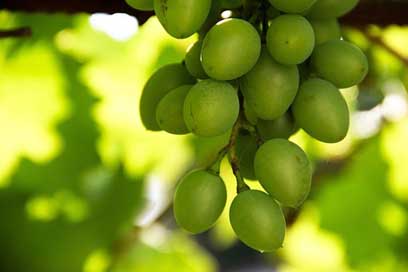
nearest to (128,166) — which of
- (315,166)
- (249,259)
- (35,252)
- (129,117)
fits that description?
(129,117)

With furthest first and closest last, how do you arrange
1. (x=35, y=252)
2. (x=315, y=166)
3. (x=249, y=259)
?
(x=249, y=259)
(x=315, y=166)
(x=35, y=252)

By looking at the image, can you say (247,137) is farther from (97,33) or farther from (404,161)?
(404,161)

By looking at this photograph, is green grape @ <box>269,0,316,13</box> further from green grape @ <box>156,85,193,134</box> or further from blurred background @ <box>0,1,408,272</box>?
blurred background @ <box>0,1,408,272</box>

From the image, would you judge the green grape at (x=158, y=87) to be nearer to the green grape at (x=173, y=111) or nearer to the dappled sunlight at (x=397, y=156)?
the green grape at (x=173, y=111)

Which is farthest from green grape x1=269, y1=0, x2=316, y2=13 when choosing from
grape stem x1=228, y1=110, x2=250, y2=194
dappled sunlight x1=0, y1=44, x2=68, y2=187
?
dappled sunlight x1=0, y1=44, x2=68, y2=187

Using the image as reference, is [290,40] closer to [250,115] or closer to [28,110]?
[250,115]

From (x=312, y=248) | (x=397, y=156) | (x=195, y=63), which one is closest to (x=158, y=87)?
(x=195, y=63)
